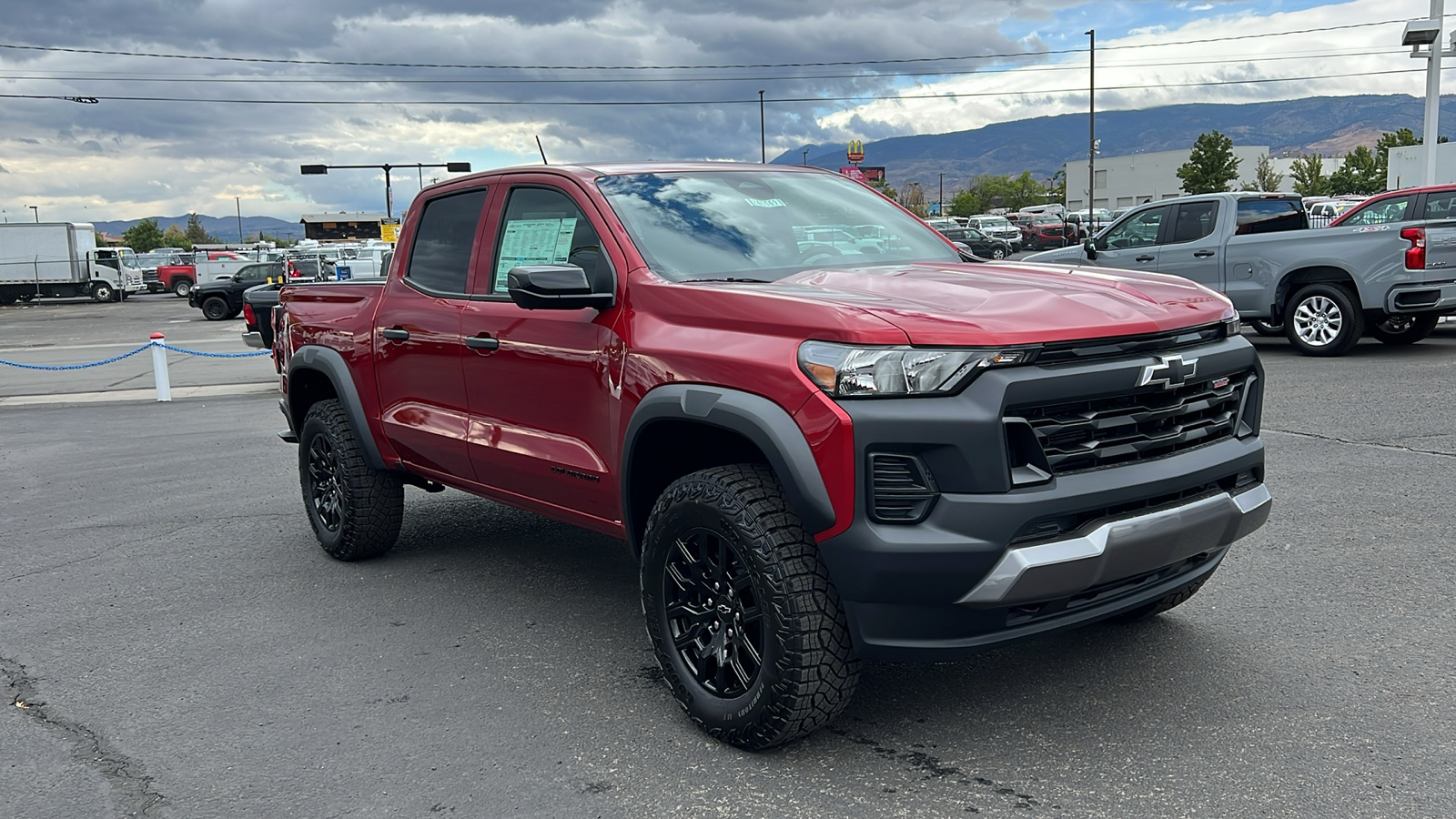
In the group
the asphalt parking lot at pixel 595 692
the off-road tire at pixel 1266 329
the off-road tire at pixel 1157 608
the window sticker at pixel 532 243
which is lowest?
the asphalt parking lot at pixel 595 692

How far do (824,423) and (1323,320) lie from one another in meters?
11.3

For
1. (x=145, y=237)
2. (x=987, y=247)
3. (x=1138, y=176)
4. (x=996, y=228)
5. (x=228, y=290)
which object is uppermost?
(x=1138, y=176)

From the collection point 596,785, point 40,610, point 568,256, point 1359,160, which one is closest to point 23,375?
point 40,610

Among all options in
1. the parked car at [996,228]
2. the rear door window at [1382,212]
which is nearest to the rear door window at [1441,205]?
the rear door window at [1382,212]

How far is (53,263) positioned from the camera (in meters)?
45.9

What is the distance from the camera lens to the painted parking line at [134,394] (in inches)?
562

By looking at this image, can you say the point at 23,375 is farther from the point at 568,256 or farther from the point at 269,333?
the point at 568,256

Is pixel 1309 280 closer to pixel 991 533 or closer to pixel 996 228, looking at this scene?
pixel 991 533

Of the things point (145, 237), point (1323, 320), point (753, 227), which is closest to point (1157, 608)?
point (753, 227)

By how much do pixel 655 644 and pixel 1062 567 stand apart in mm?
1415

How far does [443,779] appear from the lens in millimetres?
3439

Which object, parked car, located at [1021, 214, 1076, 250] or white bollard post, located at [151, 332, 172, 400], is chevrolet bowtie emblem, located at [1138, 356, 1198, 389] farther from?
parked car, located at [1021, 214, 1076, 250]

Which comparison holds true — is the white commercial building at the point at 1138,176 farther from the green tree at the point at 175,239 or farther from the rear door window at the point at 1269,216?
the rear door window at the point at 1269,216

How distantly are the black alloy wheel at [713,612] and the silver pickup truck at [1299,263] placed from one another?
29.8 feet
